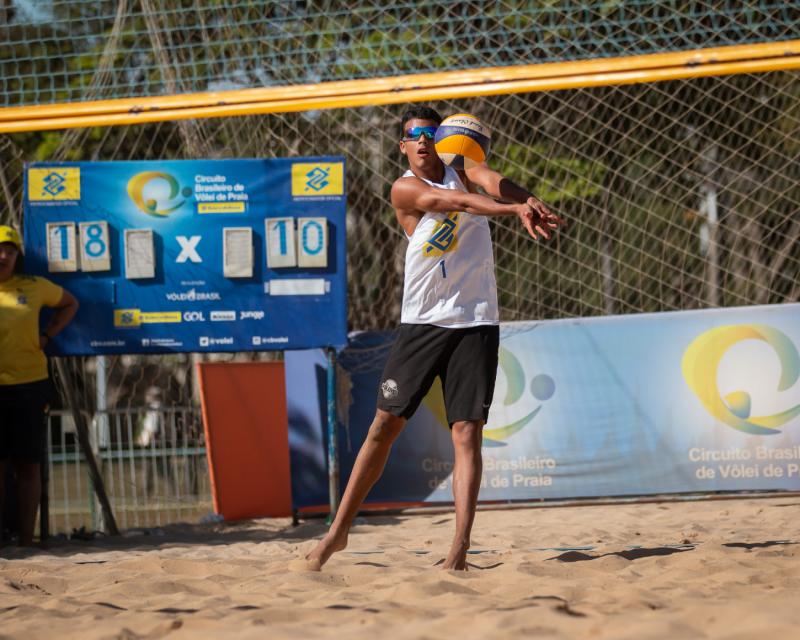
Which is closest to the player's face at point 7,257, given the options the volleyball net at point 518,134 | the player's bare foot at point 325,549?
the volleyball net at point 518,134

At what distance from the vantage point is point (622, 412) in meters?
6.95

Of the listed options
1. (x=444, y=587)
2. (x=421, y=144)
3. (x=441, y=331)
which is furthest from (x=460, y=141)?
(x=444, y=587)

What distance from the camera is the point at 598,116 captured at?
910 cm

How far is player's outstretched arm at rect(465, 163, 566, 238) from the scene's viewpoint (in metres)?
3.60

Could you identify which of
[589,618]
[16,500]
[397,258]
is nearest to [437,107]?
[397,258]

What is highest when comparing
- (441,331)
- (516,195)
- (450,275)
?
(516,195)

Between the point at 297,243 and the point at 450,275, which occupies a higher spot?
the point at 297,243

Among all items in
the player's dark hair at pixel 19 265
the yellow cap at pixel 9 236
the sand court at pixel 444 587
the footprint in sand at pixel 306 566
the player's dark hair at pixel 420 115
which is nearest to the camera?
the sand court at pixel 444 587

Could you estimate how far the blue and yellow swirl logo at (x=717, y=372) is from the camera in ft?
22.2

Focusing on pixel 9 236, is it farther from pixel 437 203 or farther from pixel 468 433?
pixel 468 433

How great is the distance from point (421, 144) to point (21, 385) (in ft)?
10.7

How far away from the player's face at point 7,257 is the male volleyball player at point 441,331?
306 cm

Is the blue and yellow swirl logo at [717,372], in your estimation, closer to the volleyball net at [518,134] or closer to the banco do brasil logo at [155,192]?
the volleyball net at [518,134]

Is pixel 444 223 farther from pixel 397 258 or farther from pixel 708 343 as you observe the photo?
pixel 397 258
